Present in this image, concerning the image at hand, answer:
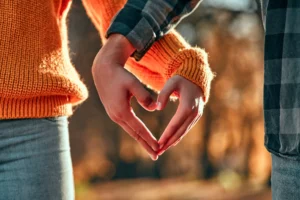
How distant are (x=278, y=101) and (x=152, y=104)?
9.6 inches

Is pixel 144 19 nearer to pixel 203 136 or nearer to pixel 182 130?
pixel 182 130

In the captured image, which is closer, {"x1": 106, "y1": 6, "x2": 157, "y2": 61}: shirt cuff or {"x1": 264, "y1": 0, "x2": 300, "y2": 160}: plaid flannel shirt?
{"x1": 264, "y1": 0, "x2": 300, "y2": 160}: plaid flannel shirt

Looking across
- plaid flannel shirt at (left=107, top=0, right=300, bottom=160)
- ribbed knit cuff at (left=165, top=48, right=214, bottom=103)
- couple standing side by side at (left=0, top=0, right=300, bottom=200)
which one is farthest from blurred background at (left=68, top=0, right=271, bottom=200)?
plaid flannel shirt at (left=107, top=0, right=300, bottom=160)

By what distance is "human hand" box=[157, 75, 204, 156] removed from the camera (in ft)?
4.20

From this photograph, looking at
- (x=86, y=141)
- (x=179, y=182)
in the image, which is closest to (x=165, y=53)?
(x=86, y=141)

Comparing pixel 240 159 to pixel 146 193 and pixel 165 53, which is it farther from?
pixel 165 53

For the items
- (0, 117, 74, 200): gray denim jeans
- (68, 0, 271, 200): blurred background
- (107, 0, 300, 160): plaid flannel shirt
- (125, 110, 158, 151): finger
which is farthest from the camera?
(68, 0, 271, 200): blurred background

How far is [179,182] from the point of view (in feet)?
22.2

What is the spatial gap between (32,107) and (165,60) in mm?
333

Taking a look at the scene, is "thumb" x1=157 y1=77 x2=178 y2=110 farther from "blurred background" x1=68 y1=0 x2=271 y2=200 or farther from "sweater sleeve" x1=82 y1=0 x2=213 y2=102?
"blurred background" x1=68 y1=0 x2=271 y2=200

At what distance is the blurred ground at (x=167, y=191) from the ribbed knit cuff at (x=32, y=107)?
15.7 ft

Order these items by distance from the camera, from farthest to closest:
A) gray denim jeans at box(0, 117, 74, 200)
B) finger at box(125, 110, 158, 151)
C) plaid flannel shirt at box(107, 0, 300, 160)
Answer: gray denim jeans at box(0, 117, 74, 200) → finger at box(125, 110, 158, 151) → plaid flannel shirt at box(107, 0, 300, 160)

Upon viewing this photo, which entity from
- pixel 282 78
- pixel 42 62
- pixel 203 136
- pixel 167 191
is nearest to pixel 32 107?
pixel 42 62

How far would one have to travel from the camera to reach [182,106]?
4.20 feet
